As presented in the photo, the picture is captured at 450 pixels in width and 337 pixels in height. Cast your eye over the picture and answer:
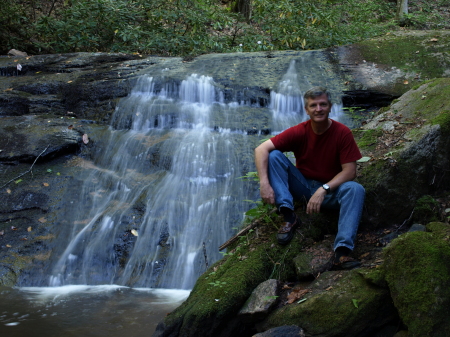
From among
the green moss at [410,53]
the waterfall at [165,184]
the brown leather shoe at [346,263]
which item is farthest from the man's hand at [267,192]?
the green moss at [410,53]

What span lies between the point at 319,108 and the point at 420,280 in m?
1.62

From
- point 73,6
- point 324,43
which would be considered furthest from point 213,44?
point 73,6

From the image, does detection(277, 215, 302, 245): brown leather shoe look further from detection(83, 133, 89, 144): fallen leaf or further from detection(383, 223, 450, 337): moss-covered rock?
detection(83, 133, 89, 144): fallen leaf

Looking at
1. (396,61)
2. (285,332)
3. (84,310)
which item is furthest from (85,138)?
(396,61)

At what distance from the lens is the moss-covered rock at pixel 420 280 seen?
254 centimetres

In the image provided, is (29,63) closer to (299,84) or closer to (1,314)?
(299,84)

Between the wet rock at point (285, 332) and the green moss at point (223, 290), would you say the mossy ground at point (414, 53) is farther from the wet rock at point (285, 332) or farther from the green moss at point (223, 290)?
the wet rock at point (285, 332)

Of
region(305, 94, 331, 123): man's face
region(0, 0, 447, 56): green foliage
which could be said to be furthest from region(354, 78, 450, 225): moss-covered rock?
region(0, 0, 447, 56): green foliage

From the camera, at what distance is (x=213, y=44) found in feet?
42.5

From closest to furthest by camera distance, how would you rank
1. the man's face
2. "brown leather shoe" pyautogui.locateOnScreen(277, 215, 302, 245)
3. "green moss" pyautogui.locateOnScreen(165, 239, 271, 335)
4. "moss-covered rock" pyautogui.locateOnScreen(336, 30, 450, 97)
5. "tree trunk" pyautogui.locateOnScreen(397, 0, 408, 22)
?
"green moss" pyautogui.locateOnScreen(165, 239, 271, 335) → the man's face → "brown leather shoe" pyautogui.locateOnScreen(277, 215, 302, 245) → "moss-covered rock" pyautogui.locateOnScreen(336, 30, 450, 97) → "tree trunk" pyautogui.locateOnScreen(397, 0, 408, 22)

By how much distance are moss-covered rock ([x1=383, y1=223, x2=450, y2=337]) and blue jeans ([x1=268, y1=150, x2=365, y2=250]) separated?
1.38 ft

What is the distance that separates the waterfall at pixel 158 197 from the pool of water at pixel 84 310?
1.04 ft

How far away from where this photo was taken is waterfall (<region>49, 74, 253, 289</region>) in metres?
5.52

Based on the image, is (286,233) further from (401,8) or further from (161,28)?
(401,8)
